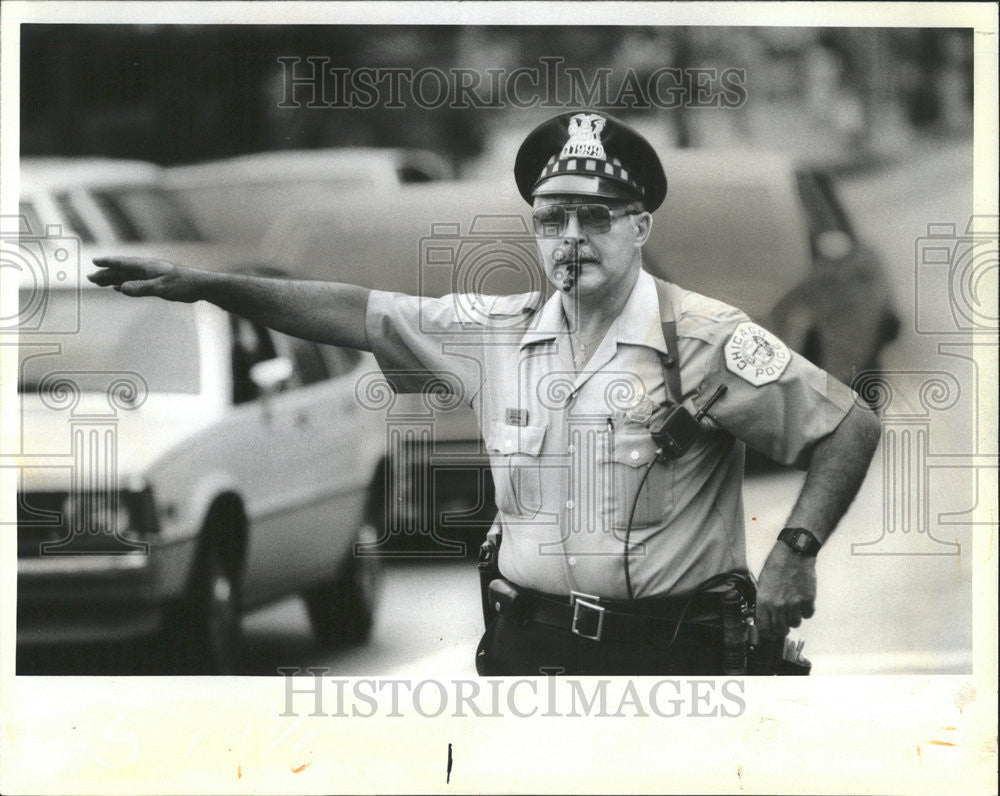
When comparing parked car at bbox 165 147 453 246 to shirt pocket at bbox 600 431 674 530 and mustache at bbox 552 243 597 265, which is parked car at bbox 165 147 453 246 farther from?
shirt pocket at bbox 600 431 674 530

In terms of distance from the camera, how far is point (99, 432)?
5.42 meters

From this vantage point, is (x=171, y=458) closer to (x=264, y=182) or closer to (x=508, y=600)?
(x=264, y=182)

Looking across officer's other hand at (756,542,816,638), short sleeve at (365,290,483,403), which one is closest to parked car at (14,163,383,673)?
short sleeve at (365,290,483,403)

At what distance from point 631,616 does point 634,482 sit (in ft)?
1.66

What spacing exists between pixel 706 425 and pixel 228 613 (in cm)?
203

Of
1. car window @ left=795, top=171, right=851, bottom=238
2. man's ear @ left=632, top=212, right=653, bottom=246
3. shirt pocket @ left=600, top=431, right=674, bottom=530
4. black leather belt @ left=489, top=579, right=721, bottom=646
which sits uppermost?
car window @ left=795, top=171, right=851, bottom=238

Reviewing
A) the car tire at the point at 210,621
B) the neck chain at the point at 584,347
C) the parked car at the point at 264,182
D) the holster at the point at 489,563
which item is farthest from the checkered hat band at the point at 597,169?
the car tire at the point at 210,621

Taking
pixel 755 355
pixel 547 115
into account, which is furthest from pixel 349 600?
pixel 547 115

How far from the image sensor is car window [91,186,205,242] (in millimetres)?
5402

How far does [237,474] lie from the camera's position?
5387 millimetres

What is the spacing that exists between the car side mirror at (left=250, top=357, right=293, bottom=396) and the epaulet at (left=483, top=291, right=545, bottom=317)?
0.84m

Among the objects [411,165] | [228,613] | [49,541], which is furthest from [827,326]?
[49,541]

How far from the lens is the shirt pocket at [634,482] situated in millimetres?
5180

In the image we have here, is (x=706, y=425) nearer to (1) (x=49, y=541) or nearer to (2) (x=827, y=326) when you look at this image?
(2) (x=827, y=326)
